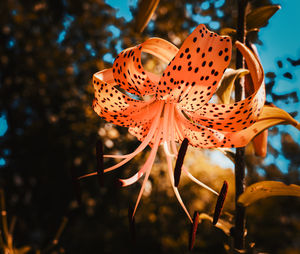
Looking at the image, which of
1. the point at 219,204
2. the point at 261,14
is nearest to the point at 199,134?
the point at 219,204

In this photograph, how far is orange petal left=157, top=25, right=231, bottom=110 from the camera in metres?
0.49

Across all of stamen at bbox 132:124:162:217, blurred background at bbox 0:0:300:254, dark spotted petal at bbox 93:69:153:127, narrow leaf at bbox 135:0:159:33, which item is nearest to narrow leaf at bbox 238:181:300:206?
stamen at bbox 132:124:162:217

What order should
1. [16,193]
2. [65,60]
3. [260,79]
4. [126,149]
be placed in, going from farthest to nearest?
[16,193] < [65,60] < [126,149] < [260,79]

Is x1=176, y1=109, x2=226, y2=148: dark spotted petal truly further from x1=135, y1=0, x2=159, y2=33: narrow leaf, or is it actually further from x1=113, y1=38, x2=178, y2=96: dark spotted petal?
x1=135, y1=0, x2=159, y2=33: narrow leaf

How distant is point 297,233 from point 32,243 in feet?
8.16

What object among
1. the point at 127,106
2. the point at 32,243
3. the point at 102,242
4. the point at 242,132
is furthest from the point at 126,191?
the point at 242,132

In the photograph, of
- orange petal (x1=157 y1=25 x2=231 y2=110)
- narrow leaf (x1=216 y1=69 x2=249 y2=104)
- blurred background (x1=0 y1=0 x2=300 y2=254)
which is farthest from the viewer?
blurred background (x1=0 y1=0 x2=300 y2=254)

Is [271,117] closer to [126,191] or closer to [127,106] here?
[127,106]

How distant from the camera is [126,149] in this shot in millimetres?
1610

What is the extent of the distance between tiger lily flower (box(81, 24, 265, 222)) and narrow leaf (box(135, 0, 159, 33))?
0.11m

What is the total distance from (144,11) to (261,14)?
31cm

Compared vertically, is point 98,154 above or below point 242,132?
below

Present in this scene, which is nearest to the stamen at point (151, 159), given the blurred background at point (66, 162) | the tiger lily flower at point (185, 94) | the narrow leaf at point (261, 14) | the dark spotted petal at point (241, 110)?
the tiger lily flower at point (185, 94)

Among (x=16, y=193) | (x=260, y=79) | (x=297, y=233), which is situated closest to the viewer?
(x=260, y=79)
